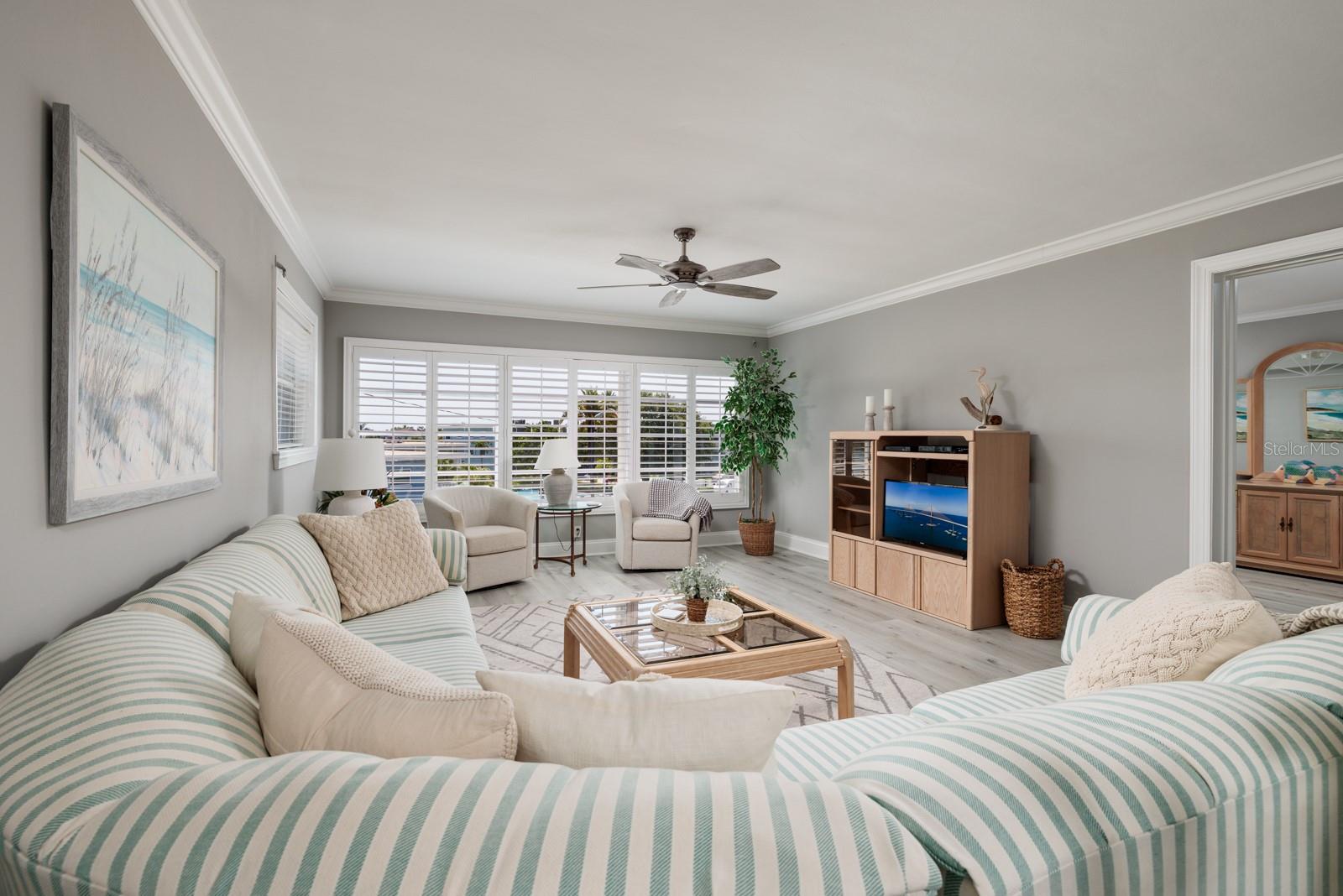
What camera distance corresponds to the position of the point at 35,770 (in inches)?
27.0

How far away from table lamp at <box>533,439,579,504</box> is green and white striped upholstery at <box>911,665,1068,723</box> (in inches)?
159

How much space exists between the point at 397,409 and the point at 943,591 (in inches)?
184

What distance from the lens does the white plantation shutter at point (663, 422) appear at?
645 cm

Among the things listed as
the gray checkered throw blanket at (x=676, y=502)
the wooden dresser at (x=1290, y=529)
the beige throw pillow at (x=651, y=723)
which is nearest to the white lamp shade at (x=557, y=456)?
the gray checkered throw blanket at (x=676, y=502)

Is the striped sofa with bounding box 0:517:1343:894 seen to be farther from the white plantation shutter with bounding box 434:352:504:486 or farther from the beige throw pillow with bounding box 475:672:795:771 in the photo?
the white plantation shutter with bounding box 434:352:504:486

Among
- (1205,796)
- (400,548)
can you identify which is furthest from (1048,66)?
(400,548)

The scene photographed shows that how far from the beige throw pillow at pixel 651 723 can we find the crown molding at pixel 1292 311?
6.98 meters

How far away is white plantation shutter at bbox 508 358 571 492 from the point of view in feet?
19.4

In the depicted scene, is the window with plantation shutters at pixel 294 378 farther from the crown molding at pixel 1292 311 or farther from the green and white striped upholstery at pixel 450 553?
the crown molding at pixel 1292 311

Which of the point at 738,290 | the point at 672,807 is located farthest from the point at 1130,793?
the point at 738,290

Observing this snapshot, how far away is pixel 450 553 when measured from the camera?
3.14m

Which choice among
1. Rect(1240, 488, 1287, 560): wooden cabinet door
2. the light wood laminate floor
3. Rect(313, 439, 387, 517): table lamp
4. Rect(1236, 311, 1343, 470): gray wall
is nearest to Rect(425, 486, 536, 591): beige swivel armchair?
the light wood laminate floor

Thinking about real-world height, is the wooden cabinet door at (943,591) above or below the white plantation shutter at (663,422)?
below
